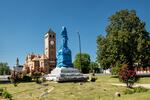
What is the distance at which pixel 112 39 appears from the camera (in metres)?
59.4

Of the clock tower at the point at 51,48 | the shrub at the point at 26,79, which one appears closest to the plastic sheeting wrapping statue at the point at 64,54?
the shrub at the point at 26,79

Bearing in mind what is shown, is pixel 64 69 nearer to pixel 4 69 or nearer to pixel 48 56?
pixel 48 56

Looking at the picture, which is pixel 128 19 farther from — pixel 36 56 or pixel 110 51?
pixel 36 56

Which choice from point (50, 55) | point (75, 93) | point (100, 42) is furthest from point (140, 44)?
point (50, 55)

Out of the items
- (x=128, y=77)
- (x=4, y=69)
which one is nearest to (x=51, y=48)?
(x=4, y=69)

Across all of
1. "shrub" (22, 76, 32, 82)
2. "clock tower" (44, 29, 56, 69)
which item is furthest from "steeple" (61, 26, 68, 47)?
"clock tower" (44, 29, 56, 69)

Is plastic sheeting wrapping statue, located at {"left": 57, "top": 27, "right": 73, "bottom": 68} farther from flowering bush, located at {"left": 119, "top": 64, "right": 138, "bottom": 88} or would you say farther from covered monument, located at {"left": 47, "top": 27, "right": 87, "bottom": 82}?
flowering bush, located at {"left": 119, "top": 64, "right": 138, "bottom": 88}

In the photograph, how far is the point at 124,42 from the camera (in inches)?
2357

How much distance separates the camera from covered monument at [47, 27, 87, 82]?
38978 mm

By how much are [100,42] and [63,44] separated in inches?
769

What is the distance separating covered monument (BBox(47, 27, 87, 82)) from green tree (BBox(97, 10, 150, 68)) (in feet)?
57.0

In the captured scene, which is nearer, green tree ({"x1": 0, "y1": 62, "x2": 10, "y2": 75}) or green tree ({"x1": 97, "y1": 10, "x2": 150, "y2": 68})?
green tree ({"x1": 97, "y1": 10, "x2": 150, "y2": 68})

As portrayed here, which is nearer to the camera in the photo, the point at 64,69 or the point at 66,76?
the point at 66,76

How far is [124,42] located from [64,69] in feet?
71.9
